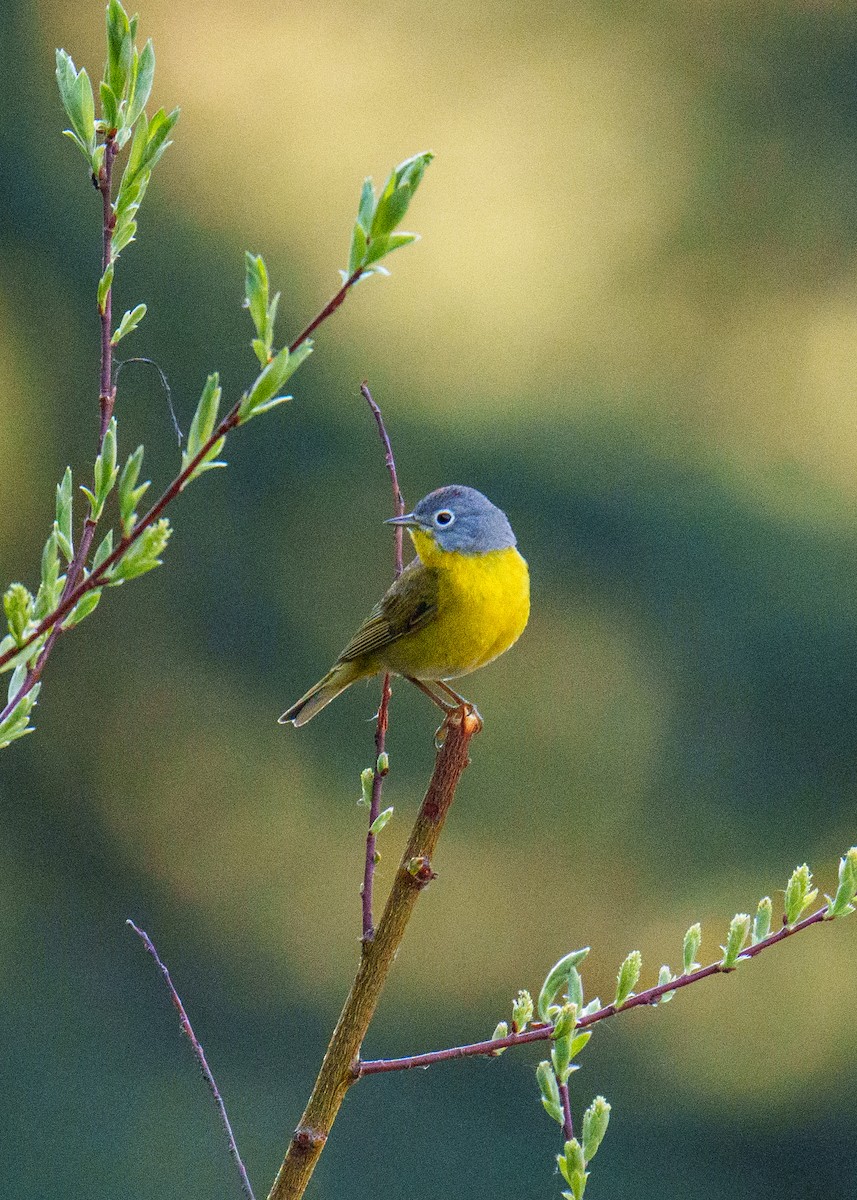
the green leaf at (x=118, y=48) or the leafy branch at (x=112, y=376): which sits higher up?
the green leaf at (x=118, y=48)

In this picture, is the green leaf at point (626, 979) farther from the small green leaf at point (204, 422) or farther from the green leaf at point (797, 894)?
the small green leaf at point (204, 422)

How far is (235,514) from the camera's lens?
675 centimetres

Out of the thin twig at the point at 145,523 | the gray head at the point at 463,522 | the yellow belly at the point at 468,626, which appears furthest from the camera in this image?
the gray head at the point at 463,522

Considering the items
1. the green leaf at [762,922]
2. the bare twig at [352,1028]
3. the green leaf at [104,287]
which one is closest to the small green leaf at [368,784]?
the bare twig at [352,1028]

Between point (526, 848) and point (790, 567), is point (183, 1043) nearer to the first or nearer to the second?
point (526, 848)

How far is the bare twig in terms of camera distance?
822 mm

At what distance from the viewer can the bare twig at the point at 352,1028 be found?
0.82 meters

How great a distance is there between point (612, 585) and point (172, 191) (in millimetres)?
2887

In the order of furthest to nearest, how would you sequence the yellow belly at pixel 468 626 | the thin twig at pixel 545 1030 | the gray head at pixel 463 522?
the gray head at pixel 463 522 < the yellow belly at pixel 468 626 < the thin twig at pixel 545 1030

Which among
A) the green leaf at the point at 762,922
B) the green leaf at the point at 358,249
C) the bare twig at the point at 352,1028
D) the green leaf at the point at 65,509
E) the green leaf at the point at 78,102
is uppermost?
the green leaf at the point at 358,249

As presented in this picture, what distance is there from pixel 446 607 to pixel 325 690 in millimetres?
288

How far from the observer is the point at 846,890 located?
882 millimetres

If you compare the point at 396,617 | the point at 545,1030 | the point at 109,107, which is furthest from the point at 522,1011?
the point at 396,617

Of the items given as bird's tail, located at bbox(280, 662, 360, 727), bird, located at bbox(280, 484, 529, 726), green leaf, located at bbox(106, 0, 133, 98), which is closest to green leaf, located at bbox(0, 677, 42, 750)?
green leaf, located at bbox(106, 0, 133, 98)
